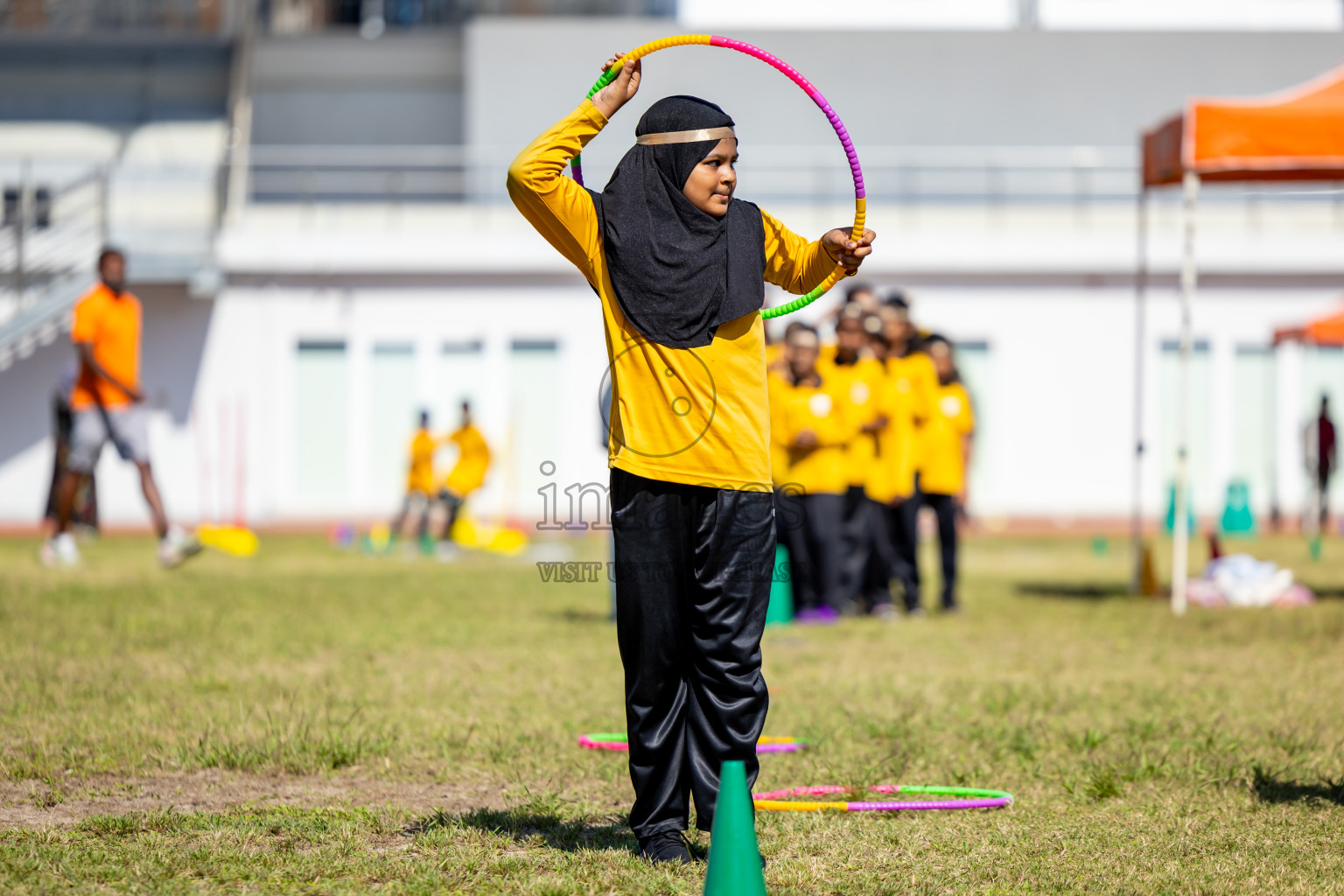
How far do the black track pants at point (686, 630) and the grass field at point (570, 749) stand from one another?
26 cm

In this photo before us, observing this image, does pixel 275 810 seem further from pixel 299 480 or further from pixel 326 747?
pixel 299 480

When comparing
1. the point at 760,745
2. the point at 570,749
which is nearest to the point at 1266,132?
the point at 760,745

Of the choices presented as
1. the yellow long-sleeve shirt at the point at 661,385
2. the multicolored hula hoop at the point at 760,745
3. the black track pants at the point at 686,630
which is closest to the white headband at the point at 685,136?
the yellow long-sleeve shirt at the point at 661,385

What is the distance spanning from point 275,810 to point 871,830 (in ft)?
5.78

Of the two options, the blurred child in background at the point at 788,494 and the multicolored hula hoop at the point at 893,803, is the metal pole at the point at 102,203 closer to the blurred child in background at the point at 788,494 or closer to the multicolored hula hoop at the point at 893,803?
the blurred child in background at the point at 788,494

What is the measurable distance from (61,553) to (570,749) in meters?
8.70

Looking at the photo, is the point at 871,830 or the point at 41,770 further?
the point at 41,770

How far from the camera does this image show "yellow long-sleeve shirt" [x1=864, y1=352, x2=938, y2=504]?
10648 millimetres

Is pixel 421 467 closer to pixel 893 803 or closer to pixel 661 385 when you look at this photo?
pixel 893 803

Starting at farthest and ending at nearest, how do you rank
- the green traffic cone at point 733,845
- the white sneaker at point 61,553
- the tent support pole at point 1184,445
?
1. the white sneaker at point 61,553
2. the tent support pole at point 1184,445
3. the green traffic cone at point 733,845

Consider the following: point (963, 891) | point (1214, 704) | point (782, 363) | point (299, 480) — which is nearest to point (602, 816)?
point (963, 891)

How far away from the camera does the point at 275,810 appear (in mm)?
4680

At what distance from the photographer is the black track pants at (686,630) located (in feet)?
13.7

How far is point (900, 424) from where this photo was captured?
1062 cm
